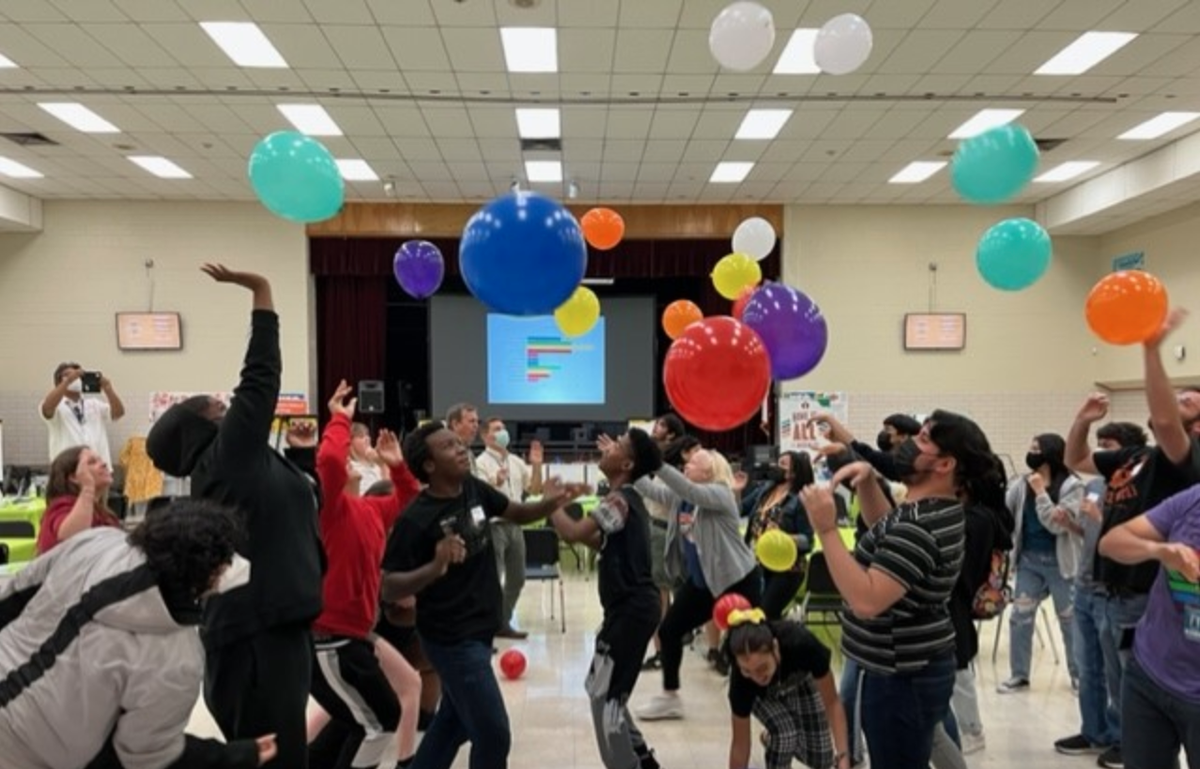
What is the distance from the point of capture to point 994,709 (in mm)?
4508

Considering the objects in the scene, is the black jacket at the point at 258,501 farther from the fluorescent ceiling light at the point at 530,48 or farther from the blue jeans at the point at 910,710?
the fluorescent ceiling light at the point at 530,48

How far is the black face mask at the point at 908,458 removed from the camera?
2.32 metres

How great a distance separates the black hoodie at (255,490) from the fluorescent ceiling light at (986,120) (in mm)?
7332

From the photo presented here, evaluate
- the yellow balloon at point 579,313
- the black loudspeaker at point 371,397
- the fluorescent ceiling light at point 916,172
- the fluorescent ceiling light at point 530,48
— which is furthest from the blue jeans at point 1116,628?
the black loudspeaker at point 371,397

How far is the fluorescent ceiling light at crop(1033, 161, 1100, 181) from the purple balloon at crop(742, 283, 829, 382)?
23.2 ft

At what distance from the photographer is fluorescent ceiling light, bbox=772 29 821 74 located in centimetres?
613

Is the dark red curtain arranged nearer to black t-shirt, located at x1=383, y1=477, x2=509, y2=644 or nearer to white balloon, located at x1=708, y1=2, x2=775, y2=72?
white balloon, located at x1=708, y1=2, x2=775, y2=72

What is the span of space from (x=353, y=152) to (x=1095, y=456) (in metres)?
7.85

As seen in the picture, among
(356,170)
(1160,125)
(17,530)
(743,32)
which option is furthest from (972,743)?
(356,170)

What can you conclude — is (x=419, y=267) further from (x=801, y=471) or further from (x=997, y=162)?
(x=997, y=162)

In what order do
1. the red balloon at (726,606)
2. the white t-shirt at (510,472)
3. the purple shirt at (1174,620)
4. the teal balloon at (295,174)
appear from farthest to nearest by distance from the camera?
1. the white t-shirt at (510,472)
2. the teal balloon at (295,174)
3. the red balloon at (726,606)
4. the purple shirt at (1174,620)

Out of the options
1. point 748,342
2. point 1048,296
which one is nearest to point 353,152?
point 748,342

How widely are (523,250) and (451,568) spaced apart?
123 cm

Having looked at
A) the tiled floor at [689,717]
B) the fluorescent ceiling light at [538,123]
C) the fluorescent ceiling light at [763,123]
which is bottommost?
the tiled floor at [689,717]
